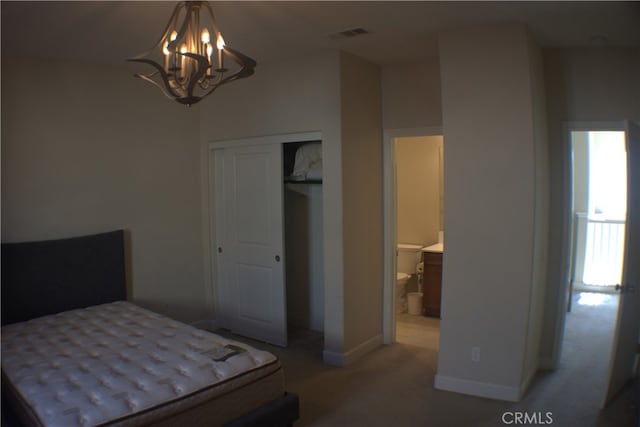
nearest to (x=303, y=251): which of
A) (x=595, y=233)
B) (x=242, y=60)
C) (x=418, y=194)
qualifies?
(x=418, y=194)

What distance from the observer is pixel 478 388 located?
347cm

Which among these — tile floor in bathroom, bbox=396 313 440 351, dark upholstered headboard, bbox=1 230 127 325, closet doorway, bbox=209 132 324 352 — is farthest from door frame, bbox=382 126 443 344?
dark upholstered headboard, bbox=1 230 127 325

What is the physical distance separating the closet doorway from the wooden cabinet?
126 cm

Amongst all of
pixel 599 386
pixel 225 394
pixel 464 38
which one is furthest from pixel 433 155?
pixel 225 394

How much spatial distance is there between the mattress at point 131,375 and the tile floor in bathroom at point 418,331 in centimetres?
209

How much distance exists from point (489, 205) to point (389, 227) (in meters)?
1.29

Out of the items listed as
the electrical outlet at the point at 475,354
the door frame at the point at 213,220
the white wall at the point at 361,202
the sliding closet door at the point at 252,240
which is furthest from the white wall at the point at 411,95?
the electrical outlet at the point at 475,354

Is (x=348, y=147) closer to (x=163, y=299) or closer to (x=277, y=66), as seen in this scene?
(x=277, y=66)

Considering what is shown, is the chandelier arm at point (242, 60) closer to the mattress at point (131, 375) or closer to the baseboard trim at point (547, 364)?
the mattress at point (131, 375)

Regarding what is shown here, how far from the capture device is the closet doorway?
4516 mm

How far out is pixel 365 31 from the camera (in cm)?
343

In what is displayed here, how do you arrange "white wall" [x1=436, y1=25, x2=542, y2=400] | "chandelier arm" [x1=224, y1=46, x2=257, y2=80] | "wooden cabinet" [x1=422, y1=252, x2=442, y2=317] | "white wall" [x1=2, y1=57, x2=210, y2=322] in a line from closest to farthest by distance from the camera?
"chandelier arm" [x1=224, y1=46, x2=257, y2=80], "white wall" [x1=436, y1=25, x2=542, y2=400], "white wall" [x1=2, y1=57, x2=210, y2=322], "wooden cabinet" [x1=422, y1=252, x2=442, y2=317]

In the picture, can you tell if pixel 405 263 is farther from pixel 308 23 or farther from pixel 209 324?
pixel 308 23

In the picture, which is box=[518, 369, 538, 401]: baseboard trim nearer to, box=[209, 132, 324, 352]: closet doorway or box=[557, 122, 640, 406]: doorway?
box=[557, 122, 640, 406]: doorway
